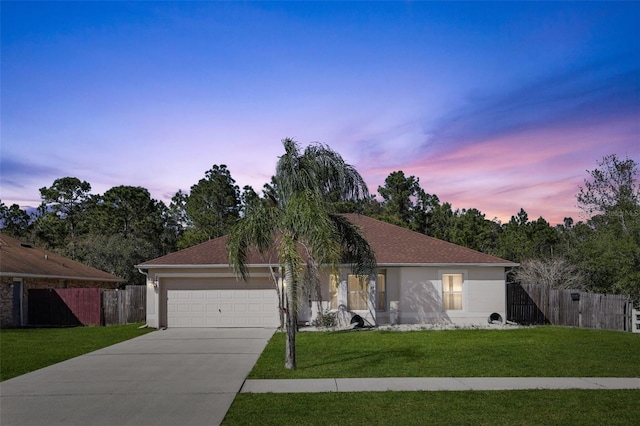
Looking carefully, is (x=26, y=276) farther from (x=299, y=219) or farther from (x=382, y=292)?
(x=299, y=219)

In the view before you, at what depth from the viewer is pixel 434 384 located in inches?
396

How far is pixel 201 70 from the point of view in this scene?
647 inches

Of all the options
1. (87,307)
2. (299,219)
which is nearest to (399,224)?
(87,307)

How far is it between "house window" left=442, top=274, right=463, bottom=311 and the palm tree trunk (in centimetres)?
1092

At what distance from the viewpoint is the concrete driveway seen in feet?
26.5

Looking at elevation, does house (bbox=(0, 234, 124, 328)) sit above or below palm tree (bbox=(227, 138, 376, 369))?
below

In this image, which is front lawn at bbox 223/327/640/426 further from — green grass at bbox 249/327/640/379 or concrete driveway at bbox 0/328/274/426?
concrete driveway at bbox 0/328/274/426

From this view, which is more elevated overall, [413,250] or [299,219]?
[299,219]

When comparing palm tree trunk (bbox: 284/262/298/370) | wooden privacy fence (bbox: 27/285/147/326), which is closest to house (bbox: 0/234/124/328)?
wooden privacy fence (bbox: 27/285/147/326)

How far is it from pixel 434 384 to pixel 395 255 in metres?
11.8

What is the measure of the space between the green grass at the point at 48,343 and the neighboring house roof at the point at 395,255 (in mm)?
3036

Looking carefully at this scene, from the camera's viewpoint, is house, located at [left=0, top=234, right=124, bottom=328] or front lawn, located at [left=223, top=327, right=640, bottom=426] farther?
house, located at [left=0, top=234, right=124, bottom=328]

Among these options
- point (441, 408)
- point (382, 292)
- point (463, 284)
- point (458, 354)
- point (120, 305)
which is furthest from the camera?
point (120, 305)

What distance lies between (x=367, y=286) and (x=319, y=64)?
8762 millimetres
